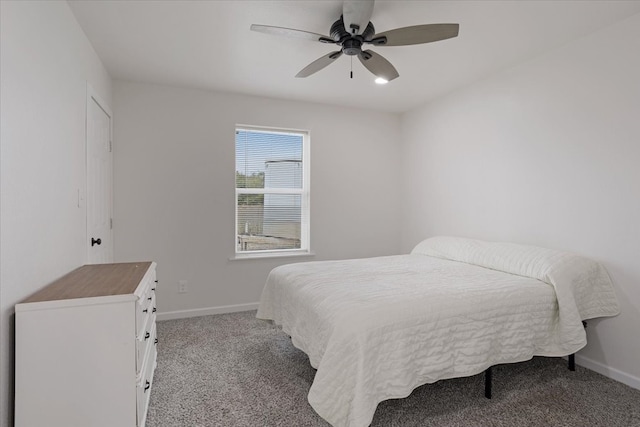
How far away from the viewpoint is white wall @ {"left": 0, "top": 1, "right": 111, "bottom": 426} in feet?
4.33

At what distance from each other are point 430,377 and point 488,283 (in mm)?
803

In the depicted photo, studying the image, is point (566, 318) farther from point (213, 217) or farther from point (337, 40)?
point (213, 217)

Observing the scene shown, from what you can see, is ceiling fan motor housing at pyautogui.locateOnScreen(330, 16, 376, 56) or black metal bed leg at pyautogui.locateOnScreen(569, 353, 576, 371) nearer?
ceiling fan motor housing at pyautogui.locateOnScreen(330, 16, 376, 56)

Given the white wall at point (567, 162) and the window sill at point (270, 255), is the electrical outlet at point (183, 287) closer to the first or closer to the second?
the window sill at point (270, 255)

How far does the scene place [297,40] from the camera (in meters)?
2.50

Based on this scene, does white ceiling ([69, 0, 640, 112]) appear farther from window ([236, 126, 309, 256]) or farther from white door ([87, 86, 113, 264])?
window ([236, 126, 309, 256])

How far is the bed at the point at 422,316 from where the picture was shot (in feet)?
5.26

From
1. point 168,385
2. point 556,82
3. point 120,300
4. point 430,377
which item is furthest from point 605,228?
point 168,385

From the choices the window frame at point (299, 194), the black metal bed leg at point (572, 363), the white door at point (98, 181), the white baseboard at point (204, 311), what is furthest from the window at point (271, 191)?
the black metal bed leg at point (572, 363)

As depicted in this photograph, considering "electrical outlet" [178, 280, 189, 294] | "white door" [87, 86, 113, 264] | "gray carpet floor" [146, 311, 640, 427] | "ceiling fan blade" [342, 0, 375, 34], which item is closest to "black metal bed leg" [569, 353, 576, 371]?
"gray carpet floor" [146, 311, 640, 427]

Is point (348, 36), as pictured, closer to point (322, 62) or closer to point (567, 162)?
point (322, 62)

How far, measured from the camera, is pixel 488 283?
221 centimetres

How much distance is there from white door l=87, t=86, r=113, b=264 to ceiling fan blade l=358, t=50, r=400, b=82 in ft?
6.40

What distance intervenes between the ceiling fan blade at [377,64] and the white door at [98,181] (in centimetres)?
195
